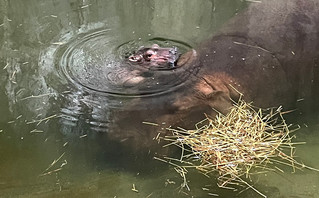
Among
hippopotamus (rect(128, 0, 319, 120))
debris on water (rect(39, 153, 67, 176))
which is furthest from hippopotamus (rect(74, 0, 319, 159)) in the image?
debris on water (rect(39, 153, 67, 176))

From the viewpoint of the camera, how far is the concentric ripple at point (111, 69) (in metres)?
4.11

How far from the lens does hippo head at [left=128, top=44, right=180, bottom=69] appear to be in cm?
429

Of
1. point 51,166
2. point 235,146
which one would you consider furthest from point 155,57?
point 51,166

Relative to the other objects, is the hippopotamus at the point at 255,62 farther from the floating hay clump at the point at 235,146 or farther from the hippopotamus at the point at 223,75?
the floating hay clump at the point at 235,146

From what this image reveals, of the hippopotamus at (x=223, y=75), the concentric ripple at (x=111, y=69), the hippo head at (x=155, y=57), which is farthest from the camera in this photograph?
the hippo head at (x=155, y=57)

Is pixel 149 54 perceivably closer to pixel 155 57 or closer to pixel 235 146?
pixel 155 57

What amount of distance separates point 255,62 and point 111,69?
1202mm

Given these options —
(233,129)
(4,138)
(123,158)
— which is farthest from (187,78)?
(4,138)

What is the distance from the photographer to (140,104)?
156 inches

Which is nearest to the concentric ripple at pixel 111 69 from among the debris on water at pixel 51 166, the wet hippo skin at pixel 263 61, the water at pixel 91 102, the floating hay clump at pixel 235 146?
the water at pixel 91 102

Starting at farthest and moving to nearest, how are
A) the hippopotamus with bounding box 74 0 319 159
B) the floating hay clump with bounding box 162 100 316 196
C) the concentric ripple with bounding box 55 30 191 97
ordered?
the concentric ripple with bounding box 55 30 191 97
the hippopotamus with bounding box 74 0 319 159
the floating hay clump with bounding box 162 100 316 196

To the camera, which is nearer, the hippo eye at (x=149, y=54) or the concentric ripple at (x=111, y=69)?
the concentric ripple at (x=111, y=69)

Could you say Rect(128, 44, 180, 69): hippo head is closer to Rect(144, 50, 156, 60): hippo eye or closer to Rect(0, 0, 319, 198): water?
Rect(144, 50, 156, 60): hippo eye

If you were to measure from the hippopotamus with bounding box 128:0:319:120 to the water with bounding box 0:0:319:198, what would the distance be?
18 centimetres
